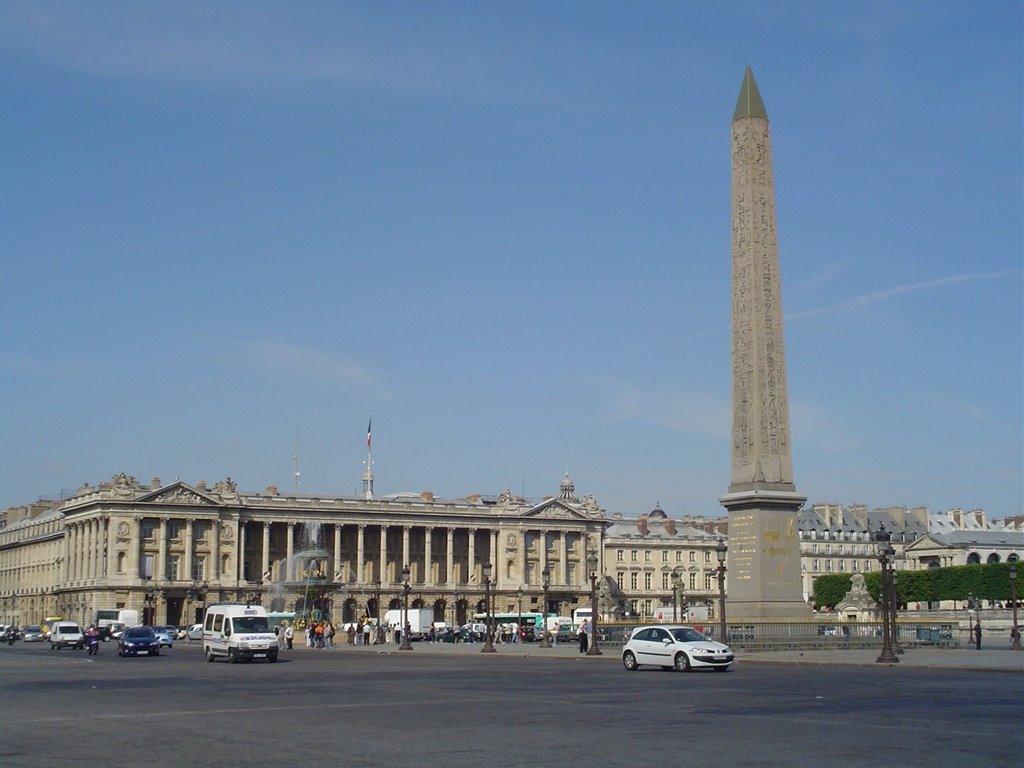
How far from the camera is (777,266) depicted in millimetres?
43594

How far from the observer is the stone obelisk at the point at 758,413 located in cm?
4234

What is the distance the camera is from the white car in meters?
35.3

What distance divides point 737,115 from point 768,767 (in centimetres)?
3318

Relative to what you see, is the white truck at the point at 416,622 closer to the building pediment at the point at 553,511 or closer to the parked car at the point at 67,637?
the parked car at the point at 67,637

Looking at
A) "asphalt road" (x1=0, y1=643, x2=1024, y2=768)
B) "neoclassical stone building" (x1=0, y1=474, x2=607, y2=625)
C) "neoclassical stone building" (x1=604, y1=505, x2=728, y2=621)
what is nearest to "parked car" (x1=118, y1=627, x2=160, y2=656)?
"asphalt road" (x1=0, y1=643, x2=1024, y2=768)

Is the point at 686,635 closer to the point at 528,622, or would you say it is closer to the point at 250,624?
the point at 250,624

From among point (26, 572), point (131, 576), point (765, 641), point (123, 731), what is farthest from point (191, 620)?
point (123, 731)

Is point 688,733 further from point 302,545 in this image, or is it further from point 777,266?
point 302,545

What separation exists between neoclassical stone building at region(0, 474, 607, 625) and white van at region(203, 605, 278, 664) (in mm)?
66091

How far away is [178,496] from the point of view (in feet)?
435

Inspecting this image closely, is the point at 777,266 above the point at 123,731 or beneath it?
above

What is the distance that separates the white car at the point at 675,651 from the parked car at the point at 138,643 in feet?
86.6

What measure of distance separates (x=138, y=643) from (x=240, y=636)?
35.4 ft

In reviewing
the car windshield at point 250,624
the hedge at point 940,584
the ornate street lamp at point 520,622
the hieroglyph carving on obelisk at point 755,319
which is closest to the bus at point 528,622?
the ornate street lamp at point 520,622
